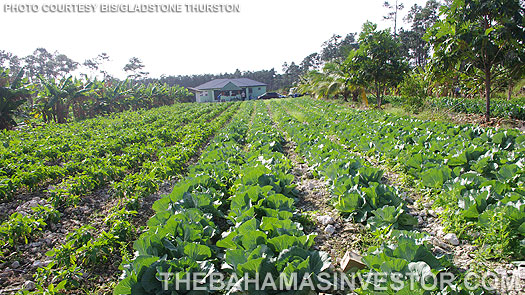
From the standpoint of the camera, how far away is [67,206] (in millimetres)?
4980

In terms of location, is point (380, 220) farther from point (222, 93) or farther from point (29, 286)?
point (222, 93)

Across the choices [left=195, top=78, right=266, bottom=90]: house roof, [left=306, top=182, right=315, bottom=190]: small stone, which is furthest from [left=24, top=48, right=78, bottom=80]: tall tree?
[left=306, top=182, right=315, bottom=190]: small stone

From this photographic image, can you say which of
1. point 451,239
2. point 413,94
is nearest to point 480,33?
point 413,94

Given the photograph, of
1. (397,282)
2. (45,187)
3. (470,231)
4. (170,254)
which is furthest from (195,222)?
(45,187)

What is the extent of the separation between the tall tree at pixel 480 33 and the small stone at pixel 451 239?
1001cm

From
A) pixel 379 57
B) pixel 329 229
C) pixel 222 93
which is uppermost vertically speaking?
pixel 222 93

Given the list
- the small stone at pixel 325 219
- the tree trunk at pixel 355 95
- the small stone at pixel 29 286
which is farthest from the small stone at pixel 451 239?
the tree trunk at pixel 355 95

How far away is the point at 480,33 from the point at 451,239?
34.7 ft

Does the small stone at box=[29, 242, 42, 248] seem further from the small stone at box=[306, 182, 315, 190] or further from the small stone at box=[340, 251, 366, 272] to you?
the small stone at box=[306, 182, 315, 190]

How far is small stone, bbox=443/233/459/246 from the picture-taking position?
3097 mm

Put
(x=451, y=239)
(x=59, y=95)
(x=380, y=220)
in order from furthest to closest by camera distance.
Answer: (x=59, y=95) < (x=380, y=220) < (x=451, y=239)

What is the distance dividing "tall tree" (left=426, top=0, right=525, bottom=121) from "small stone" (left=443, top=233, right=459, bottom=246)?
1001cm

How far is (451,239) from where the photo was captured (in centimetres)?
313

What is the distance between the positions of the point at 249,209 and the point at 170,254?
38.6 inches
